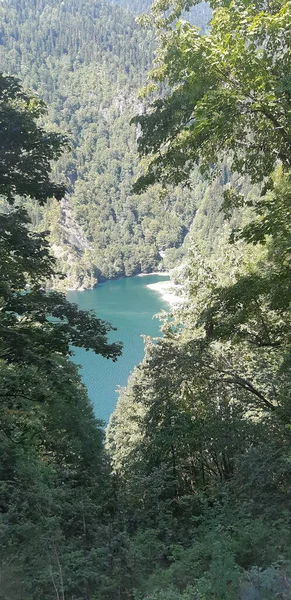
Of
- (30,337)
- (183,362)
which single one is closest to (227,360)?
(183,362)

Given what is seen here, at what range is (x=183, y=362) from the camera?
6.91m

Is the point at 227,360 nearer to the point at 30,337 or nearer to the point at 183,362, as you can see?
the point at 183,362

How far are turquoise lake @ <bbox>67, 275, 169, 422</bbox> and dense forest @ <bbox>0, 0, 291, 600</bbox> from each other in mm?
14117

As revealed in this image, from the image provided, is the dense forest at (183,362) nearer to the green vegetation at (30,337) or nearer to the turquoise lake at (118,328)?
the green vegetation at (30,337)

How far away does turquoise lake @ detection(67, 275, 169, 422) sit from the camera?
163 ft

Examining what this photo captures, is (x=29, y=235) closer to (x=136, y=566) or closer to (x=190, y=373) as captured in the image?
(x=190, y=373)

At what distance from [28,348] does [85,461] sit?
9.33m

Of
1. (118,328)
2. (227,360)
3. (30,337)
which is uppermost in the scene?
(118,328)

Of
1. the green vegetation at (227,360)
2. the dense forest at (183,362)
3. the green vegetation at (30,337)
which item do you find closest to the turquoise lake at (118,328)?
the green vegetation at (227,360)

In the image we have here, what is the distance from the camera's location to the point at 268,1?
5199 mm

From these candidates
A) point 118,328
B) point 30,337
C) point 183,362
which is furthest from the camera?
point 118,328

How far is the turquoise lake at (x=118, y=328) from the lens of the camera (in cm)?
4969

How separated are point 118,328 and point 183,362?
46710 mm

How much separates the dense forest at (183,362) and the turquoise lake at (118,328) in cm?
1412
